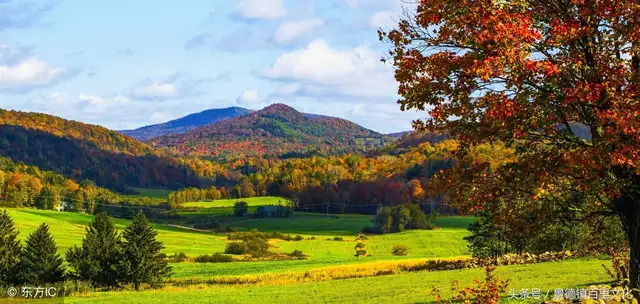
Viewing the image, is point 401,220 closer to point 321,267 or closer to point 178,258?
point 178,258

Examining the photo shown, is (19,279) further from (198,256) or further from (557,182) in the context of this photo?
(557,182)

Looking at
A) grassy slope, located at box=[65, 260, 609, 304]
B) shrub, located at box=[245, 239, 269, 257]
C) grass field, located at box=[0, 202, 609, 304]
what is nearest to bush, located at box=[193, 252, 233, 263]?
grass field, located at box=[0, 202, 609, 304]

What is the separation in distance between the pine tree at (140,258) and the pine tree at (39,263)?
6421 mm

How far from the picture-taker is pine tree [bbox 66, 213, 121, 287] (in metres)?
56.2

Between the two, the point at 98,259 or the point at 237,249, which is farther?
the point at 237,249

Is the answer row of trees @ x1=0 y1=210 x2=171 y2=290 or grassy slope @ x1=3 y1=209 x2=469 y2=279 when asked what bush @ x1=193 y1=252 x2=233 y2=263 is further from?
row of trees @ x1=0 y1=210 x2=171 y2=290

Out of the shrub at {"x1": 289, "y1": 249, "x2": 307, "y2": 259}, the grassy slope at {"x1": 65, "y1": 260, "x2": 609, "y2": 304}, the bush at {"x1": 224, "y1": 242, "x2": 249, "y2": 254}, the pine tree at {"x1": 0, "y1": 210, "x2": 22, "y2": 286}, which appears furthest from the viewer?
the bush at {"x1": 224, "y1": 242, "x2": 249, "y2": 254}

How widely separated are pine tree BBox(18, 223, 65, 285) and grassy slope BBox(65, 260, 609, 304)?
9830 millimetres

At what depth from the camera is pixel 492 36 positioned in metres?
11.8

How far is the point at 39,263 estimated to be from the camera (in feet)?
180

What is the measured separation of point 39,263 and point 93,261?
4.78 m

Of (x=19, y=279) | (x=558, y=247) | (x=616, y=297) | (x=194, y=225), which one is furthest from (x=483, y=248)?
(x=194, y=225)

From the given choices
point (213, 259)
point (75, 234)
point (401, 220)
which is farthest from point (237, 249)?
point (401, 220)

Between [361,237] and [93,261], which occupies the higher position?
[93,261]
